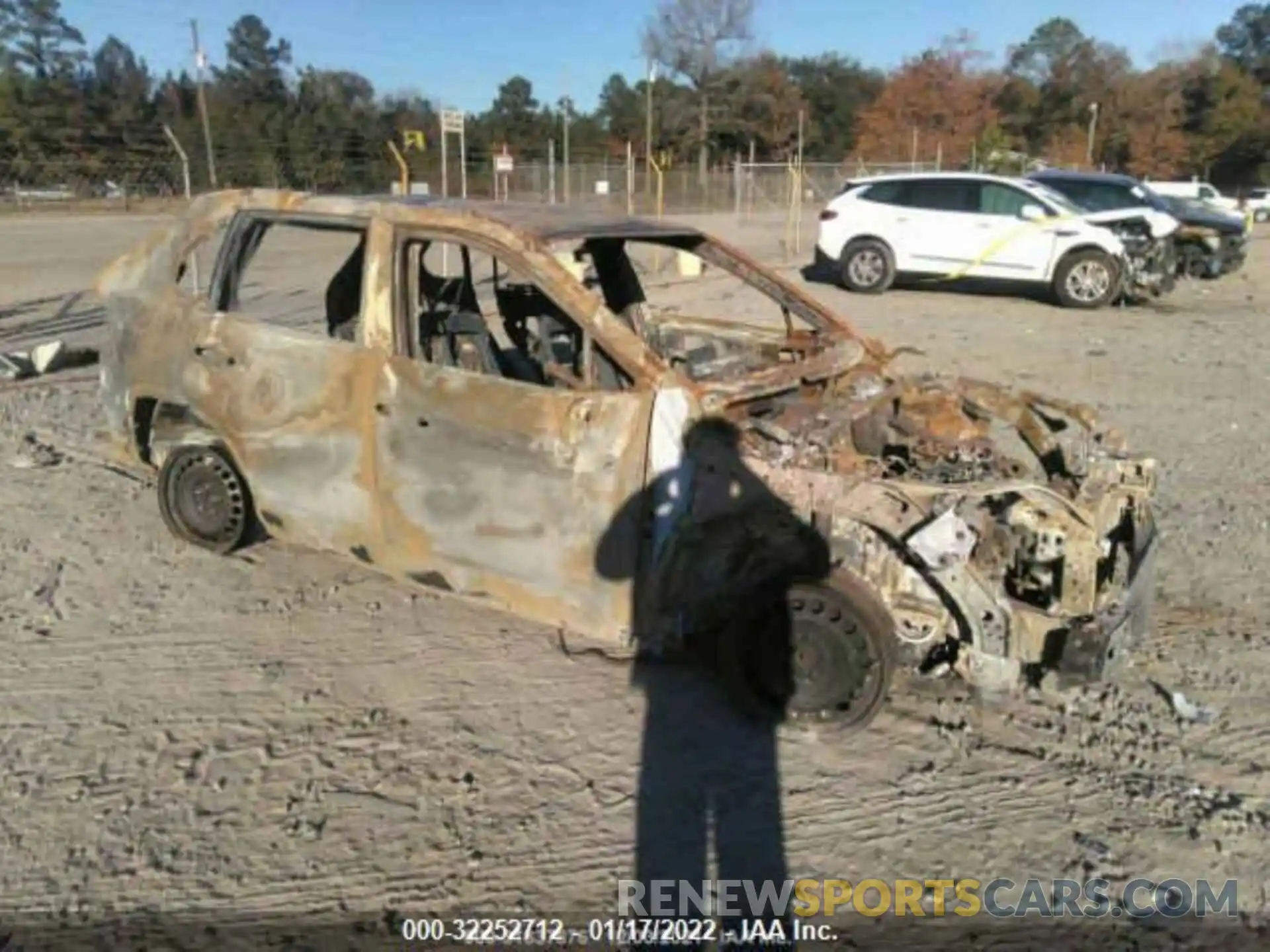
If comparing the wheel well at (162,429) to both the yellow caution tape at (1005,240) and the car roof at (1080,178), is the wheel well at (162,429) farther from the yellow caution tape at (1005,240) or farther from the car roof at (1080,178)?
the car roof at (1080,178)

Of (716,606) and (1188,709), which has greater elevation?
(716,606)

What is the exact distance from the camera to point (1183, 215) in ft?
56.4

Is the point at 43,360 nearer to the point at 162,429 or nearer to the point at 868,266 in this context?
the point at 162,429

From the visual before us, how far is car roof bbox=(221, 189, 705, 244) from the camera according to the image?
155 inches

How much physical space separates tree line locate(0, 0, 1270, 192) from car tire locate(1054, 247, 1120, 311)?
36676 millimetres

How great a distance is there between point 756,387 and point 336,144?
51.6 m

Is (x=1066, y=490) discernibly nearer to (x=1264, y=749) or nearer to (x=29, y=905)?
(x=1264, y=749)

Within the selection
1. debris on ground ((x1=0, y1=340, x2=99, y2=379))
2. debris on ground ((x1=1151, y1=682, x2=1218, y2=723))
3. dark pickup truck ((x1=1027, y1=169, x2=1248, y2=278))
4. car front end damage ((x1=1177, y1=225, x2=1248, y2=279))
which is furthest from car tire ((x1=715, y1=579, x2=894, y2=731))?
car front end damage ((x1=1177, y1=225, x2=1248, y2=279))

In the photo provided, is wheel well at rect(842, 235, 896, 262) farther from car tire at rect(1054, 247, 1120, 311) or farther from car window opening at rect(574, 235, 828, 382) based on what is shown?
car window opening at rect(574, 235, 828, 382)

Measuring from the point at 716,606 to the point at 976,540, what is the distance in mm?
947

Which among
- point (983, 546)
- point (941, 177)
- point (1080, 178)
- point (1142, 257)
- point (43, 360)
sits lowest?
point (983, 546)

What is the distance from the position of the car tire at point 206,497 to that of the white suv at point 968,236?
40.4 ft

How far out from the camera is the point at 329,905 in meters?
2.74

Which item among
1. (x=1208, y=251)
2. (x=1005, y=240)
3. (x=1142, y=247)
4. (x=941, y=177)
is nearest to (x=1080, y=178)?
(x=1142, y=247)
